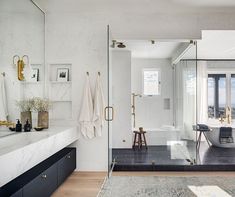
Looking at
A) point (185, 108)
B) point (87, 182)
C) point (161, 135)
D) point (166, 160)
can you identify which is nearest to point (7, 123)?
point (87, 182)

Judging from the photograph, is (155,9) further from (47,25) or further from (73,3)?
(47,25)

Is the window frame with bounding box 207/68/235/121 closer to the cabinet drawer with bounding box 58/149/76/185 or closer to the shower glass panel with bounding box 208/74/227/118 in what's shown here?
the shower glass panel with bounding box 208/74/227/118

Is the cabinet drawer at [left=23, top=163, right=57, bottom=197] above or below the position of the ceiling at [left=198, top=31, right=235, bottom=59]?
below

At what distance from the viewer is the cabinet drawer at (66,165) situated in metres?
3.40

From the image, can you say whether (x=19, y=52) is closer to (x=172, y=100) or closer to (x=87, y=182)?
(x=87, y=182)

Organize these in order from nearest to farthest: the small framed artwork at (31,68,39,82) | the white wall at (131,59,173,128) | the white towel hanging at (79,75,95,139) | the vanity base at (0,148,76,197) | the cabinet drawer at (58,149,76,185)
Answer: the vanity base at (0,148,76,197), the cabinet drawer at (58,149,76,185), the small framed artwork at (31,68,39,82), the white towel hanging at (79,75,95,139), the white wall at (131,59,173,128)

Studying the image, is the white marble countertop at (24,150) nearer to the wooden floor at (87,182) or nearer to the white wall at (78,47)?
the wooden floor at (87,182)

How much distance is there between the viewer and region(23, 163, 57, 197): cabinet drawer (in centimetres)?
237

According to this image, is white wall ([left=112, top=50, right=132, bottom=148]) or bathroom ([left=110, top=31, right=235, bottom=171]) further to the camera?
white wall ([left=112, top=50, right=132, bottom=148])

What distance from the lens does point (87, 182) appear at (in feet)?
12.6

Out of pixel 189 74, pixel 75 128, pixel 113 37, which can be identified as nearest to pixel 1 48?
pixel 75 128

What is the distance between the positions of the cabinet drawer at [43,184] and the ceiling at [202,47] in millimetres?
2709

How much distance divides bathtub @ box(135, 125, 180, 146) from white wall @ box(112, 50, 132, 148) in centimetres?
55

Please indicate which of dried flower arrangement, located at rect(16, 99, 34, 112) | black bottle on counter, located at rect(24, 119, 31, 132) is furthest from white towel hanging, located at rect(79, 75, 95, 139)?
black bottle on counter, located at rect(24, 119, 31, 132)
